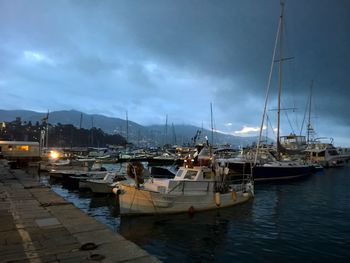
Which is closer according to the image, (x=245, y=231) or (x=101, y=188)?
(x=245, y=231)

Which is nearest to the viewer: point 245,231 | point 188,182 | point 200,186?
point 245,231

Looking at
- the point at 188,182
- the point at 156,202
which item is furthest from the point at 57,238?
the point at 188,182

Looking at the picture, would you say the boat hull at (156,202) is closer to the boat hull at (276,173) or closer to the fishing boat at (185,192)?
the fishing boat at (185,192)

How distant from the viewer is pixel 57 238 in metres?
10.7

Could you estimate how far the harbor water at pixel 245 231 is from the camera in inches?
570

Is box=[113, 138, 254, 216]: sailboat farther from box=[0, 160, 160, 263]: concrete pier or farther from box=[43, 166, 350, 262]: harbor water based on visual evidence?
box=[0, 160, 160, 263]: concrete pier

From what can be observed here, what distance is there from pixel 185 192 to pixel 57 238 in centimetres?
1232

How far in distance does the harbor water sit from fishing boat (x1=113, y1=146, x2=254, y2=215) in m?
0.55

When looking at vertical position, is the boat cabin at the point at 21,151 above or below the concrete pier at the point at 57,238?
above

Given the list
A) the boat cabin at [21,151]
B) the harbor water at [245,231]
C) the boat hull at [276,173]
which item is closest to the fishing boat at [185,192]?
the harbor water at [245,231]

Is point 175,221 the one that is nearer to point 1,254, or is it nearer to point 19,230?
point 19,230

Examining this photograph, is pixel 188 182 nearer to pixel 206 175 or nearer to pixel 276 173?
pixel 206 175

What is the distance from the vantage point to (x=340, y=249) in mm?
15477

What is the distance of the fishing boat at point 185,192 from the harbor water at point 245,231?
555 mm
